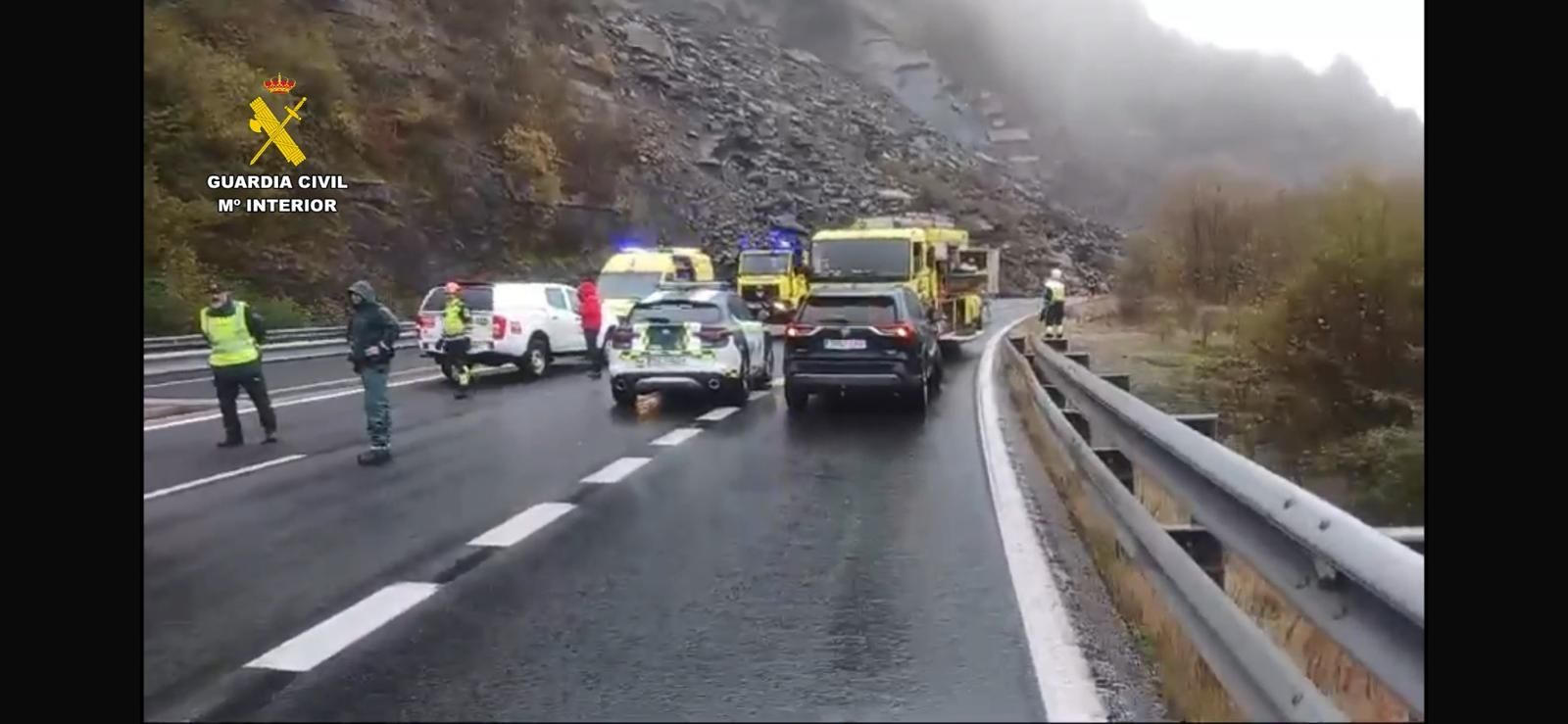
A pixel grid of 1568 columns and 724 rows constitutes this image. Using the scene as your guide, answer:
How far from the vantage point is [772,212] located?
26.3m

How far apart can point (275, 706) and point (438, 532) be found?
321 centimetres

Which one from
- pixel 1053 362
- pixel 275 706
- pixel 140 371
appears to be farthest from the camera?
pixel 1053 362

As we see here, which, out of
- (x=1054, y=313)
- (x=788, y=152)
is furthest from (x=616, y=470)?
(x=788, y=152)

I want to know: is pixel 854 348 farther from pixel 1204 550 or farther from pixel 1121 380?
pixel 1204 550

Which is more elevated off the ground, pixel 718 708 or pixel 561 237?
pixel 561 237

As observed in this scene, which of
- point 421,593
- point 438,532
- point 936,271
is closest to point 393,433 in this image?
point 438,532

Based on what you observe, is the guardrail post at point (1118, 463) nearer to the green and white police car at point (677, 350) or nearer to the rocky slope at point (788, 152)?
the rocky slope at point (788, 152)

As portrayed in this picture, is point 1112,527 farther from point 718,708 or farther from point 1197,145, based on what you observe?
point 718,708

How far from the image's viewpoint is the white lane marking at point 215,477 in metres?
4.47

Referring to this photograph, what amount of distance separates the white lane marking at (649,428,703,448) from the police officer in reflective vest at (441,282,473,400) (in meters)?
1.93

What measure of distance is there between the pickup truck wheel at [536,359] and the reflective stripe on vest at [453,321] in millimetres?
2871

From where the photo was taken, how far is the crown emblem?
18.7 ft

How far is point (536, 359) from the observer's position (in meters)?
15.3

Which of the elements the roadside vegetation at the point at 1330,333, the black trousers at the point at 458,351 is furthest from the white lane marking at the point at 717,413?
the roadside vegetation at the point at 1330,333
